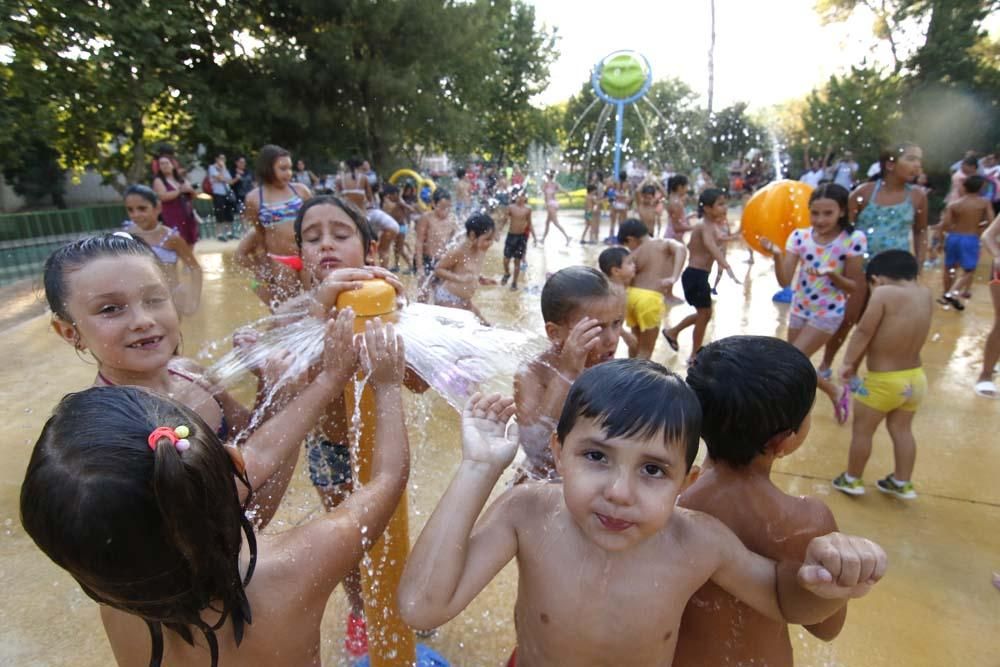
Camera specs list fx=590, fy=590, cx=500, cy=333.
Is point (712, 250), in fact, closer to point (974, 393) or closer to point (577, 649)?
point (974, 393)

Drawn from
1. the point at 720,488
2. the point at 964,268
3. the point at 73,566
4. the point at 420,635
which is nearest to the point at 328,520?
the point at 73,566

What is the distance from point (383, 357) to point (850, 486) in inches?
121

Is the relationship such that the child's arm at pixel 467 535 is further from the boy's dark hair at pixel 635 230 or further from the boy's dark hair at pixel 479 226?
the boy's dark hair at pixel 635 230

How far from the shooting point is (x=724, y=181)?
28.5 meters

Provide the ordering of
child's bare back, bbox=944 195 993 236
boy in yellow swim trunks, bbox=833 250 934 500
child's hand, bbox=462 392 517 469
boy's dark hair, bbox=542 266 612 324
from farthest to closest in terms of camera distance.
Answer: child's bare back, bbox=944 195 993 236, boy in yellow swim trunks, bbox=833 250 934 500, boy's dark hair, bbox=542 266 612 324, child's hand, bbox=462 392 517 469

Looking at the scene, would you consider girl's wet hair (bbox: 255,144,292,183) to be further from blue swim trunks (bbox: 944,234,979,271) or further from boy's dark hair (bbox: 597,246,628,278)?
blue swim trunks (bbox: 944,234,979,271)

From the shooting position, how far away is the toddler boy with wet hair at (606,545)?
47.9 inches

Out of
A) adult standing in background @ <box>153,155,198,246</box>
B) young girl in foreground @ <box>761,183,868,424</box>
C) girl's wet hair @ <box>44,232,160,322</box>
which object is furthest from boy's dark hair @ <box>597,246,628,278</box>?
adult standing in background @ <box>153,155,198,246</box>

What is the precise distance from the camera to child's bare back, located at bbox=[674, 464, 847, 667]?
1.49 meters

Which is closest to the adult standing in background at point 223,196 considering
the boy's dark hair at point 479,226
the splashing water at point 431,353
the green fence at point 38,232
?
the green fence at point 38,232

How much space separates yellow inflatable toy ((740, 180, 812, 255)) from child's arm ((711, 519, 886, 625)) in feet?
18.9

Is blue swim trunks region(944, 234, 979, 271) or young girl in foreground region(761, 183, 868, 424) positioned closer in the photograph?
young girl in foreground region(761, 183, 868, 424)

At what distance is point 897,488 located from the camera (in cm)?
337

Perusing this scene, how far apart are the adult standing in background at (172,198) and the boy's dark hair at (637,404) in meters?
7.65
